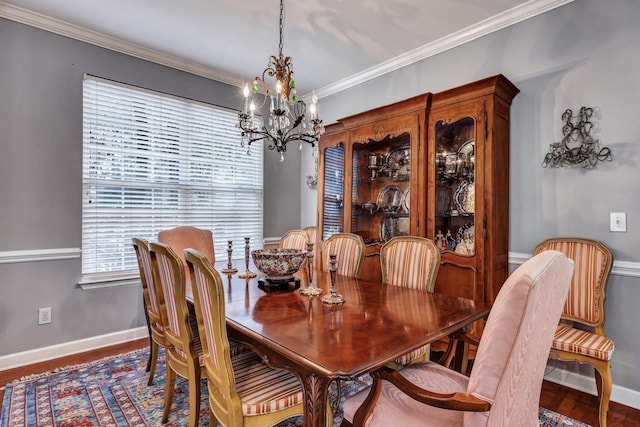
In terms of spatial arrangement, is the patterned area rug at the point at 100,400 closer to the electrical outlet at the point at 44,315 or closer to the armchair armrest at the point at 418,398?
the electrical outlet at the point at 44,315

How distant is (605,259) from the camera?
204cm

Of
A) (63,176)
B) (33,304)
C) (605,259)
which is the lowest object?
(33,304)

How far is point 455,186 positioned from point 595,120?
37.7 inches

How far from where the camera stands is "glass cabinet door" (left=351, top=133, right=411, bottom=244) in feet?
9.87

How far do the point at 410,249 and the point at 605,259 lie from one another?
118 centimetres

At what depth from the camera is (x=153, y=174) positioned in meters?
3.21

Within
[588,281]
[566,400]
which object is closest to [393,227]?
[588,281]

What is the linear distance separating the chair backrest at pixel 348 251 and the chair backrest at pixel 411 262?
226mm

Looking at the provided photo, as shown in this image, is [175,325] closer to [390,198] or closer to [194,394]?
[194,394]

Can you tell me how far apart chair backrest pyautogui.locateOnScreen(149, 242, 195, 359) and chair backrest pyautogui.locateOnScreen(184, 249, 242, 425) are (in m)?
0.23

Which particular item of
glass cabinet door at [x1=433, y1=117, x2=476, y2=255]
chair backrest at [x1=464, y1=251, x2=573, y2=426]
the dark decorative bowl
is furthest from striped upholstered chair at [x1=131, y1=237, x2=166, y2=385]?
glass cabinet door at [x1=433, y1=117, x2=476, y2=255]

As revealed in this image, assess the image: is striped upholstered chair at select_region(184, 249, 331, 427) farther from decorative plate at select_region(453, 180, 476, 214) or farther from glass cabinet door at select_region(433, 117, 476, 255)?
decorative plate at select_region(453, 180, 476, 214)

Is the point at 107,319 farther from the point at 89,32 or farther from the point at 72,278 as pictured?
the point at 89,32

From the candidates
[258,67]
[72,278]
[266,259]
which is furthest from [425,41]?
[72,278]
